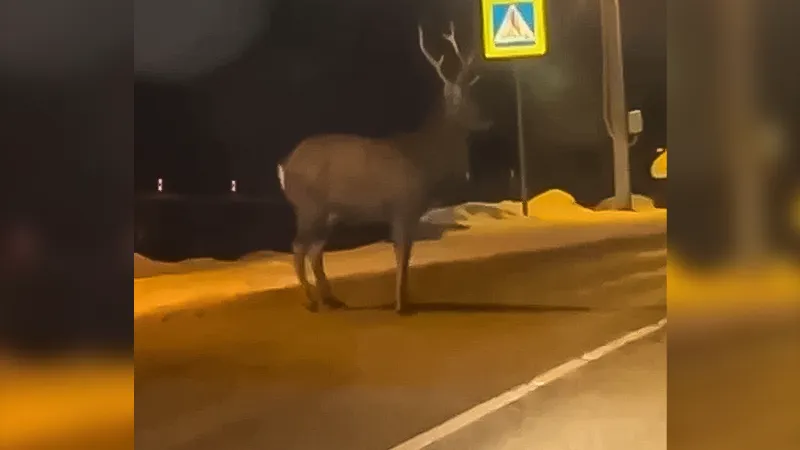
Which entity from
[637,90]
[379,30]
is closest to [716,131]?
[637,90]

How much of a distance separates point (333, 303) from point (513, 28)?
46 cm

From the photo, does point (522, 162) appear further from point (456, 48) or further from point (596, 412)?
point (596, 412)

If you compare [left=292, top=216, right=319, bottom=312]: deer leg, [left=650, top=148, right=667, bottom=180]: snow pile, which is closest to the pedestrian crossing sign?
[left=650, top=148, right=667, bottom=180]: snow pile

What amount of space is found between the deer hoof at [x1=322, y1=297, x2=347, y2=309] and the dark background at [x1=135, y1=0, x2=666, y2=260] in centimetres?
10

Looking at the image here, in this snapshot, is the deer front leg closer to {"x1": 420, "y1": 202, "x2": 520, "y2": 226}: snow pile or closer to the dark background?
the dark background

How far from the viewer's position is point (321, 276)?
1.23 meters

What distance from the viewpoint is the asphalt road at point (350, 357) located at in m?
1.21

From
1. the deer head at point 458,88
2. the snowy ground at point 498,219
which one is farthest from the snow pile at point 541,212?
the deer head at point 458,88

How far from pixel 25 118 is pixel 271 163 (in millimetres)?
357

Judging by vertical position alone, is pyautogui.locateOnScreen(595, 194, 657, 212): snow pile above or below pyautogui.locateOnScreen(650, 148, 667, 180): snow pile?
below

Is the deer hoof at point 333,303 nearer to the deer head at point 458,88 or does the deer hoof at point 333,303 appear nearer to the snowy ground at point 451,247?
the snowy ground at point 451,247

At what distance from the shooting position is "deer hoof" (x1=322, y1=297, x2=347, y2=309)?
4.04ft

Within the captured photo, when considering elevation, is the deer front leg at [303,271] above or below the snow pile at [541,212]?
below

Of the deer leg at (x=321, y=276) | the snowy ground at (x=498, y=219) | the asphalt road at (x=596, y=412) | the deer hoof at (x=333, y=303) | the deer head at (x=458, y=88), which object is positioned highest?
the deer head at (x=458, y=88)
